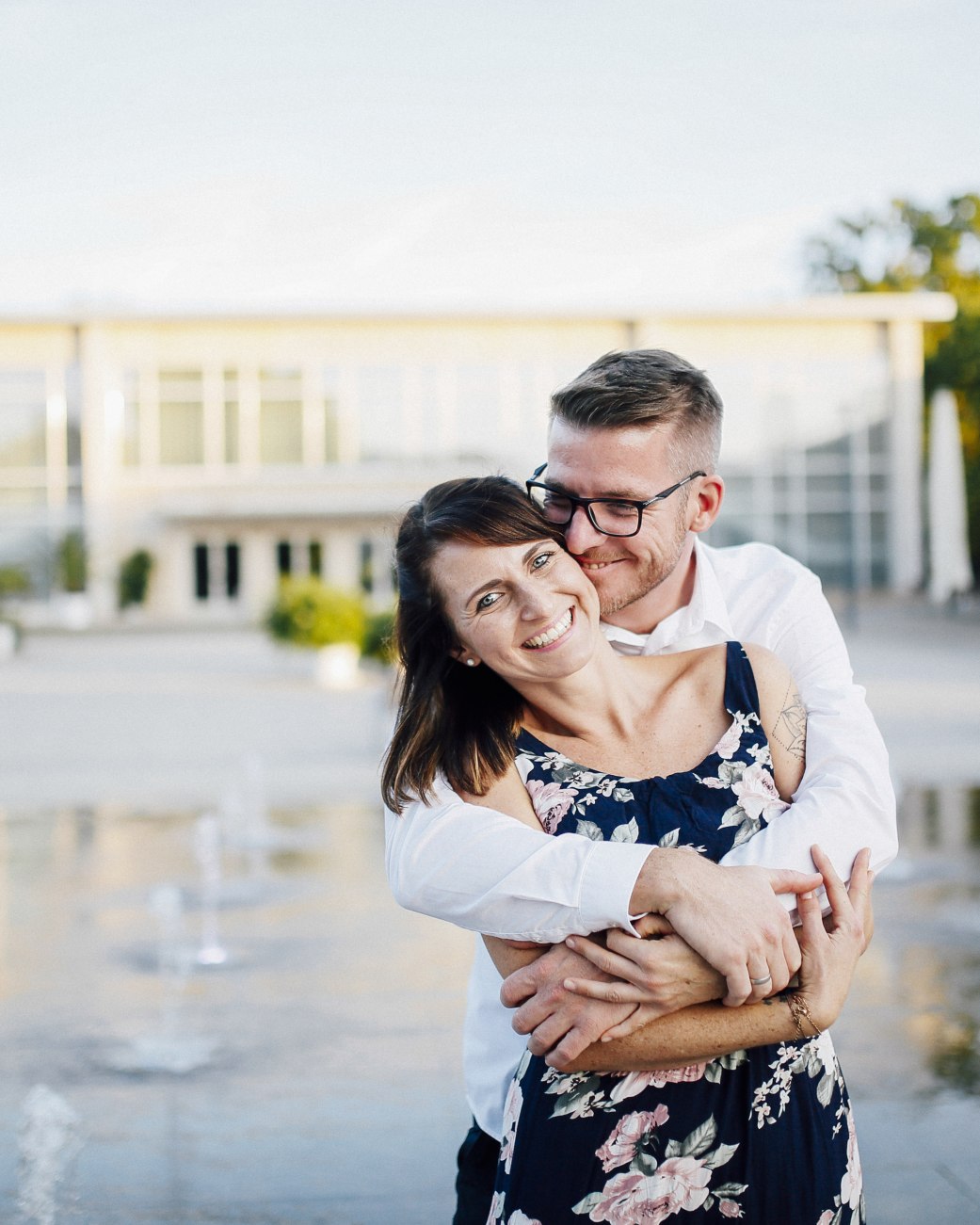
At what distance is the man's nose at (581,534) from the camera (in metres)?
2.11

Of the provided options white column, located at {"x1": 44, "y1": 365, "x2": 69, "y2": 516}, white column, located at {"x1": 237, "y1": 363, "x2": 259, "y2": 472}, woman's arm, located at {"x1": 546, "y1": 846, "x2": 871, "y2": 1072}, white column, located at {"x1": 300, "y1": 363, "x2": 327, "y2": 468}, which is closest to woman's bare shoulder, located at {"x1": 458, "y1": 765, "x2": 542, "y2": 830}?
woman's arm, located at {"x1": 546, "y1": 846, "x2": 871, "y2": 1072}

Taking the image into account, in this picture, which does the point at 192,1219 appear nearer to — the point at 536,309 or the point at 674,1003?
the point at 674,1003

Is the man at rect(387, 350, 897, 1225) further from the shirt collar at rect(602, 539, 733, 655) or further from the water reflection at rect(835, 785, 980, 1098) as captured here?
the water reflection at rect(835, 785, 980, 1098)

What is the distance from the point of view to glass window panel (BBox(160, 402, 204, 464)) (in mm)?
41688

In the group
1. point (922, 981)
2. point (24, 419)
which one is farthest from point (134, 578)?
point (922, 981)

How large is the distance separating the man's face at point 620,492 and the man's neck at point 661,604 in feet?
0.28

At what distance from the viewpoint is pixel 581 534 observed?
6.91 ft

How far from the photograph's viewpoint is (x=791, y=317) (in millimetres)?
40406

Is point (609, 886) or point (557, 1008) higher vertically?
point (609, 886)

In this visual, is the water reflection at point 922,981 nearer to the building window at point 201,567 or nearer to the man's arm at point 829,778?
the man's arm at point 829,778

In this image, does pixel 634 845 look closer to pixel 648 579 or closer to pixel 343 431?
pixel 648 579

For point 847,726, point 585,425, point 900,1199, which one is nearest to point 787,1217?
point 847,726

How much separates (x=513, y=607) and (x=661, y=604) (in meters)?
0.41

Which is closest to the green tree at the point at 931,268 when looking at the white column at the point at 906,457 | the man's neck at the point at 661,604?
the white column at the point at 906,457
